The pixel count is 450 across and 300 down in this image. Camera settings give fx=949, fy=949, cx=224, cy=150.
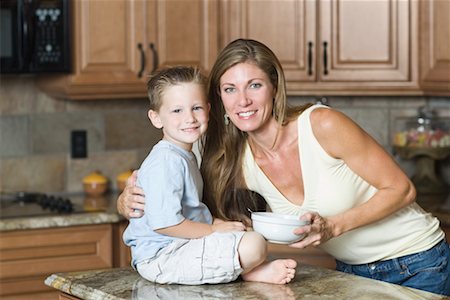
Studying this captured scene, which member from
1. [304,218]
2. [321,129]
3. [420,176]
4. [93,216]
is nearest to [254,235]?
[304,218]

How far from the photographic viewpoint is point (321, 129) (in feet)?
8.57

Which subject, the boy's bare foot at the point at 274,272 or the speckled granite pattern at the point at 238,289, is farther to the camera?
the boy's bare foot at the point at 274,272

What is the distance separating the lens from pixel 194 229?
2.40 metres

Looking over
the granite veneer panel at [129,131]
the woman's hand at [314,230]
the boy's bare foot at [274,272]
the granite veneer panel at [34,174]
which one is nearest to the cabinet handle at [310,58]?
the granite veneer panel at [129,131]

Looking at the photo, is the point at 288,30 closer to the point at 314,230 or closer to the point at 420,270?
the point at 420,270

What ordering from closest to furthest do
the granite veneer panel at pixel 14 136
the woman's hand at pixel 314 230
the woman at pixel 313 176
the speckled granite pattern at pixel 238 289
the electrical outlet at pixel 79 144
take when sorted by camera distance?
1. the speckled granite pattern at pixel 238 289
2. the woman's hand at pixel 314 230
3. the woman at pixel 313 176
4. the granite veneer panel at pixel 14 136
5. the electrical outlet at pixel 79 144

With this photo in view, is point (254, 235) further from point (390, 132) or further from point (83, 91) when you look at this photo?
point (390, 132)

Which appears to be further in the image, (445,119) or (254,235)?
A: (445,119)

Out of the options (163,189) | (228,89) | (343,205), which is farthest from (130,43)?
(163,189)

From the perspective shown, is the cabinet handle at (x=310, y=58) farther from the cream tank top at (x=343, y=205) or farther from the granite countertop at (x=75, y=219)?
the cream tank top at (x=343, y=205)

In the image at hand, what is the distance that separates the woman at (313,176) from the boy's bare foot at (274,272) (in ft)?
0.43

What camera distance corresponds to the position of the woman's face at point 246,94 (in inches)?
101

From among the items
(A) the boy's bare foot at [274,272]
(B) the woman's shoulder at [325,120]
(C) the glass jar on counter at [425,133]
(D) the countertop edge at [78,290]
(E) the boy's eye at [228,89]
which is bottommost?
(D) the countertop edge at [78,290]

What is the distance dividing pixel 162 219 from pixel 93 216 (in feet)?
5.10
